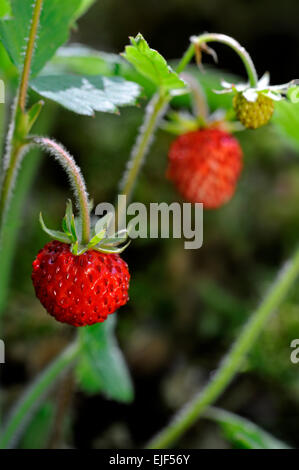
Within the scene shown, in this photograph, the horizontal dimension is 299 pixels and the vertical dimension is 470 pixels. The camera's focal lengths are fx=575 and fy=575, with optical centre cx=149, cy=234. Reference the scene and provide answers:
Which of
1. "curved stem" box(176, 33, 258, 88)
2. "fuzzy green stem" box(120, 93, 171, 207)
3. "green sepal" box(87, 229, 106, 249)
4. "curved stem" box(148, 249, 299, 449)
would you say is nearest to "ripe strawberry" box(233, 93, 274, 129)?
"curved stem" box(176, 33, 258, 88)

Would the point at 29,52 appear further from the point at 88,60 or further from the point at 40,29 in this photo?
the point at 88,60

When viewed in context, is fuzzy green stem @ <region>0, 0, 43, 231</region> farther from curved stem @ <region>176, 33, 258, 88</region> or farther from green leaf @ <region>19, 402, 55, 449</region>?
green leaf @ <region>19, 402, 55, 449</region>

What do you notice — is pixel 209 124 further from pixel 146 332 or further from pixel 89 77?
pixel 146 332

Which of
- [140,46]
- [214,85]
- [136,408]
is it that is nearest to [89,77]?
[140,46]

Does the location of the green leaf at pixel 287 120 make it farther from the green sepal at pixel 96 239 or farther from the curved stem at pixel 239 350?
the green sepal at pixel 96 239

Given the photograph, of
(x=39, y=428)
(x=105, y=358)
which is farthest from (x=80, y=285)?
(x=39, y=428)

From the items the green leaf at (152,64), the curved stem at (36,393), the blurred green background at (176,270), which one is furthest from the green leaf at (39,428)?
the green leaf at (152,64)
